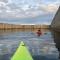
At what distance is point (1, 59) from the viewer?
23.7 m

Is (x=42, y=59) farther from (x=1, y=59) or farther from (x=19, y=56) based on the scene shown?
(x=19, y=56)

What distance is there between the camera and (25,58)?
17125mm

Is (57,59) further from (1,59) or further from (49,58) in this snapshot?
(1,59)

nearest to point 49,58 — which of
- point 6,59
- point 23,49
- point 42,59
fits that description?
point 42,59

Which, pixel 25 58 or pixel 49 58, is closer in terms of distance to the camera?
pixel 25 58

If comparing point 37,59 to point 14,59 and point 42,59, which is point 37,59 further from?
point 14,59

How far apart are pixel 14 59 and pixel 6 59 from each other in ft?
21.5

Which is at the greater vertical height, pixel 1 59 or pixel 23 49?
pixel 23 49

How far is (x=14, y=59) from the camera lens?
17.3 metres

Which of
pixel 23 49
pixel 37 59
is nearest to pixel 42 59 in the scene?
pixel 37 59

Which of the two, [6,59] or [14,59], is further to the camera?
[6,59]

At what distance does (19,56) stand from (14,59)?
1.36 ft

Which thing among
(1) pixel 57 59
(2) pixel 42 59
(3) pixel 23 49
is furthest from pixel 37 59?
(3) pixel 23 49

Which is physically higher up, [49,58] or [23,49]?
[23,49]
